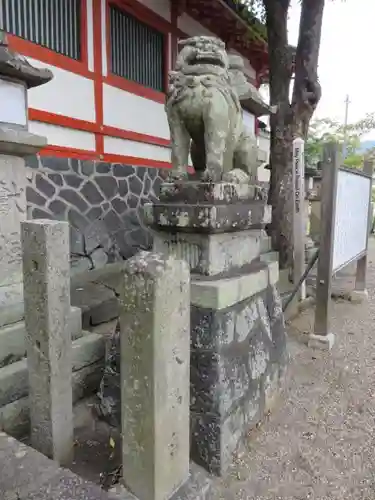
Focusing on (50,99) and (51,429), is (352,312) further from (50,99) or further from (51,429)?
(50,99)

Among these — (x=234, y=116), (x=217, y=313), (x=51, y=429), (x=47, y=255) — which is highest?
(x=234, y=116)

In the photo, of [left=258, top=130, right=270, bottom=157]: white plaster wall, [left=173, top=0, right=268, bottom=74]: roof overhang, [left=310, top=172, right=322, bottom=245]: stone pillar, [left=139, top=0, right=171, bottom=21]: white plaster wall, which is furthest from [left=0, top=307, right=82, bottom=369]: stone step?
[left=258, top=130, right=270, bottom=157]: white plaster wall

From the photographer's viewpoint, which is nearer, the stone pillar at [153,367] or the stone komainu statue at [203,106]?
the stone pillar at [153,367]

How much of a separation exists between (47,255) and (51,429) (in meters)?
0.80

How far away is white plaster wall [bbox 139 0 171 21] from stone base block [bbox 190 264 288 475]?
17.4ft

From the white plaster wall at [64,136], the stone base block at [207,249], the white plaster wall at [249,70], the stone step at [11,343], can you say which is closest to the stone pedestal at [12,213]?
the stone step at [11,343]

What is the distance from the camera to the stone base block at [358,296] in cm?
547

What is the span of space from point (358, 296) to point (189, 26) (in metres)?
5.41

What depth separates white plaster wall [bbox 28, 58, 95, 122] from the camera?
446 cm

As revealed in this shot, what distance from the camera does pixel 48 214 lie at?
189 inches

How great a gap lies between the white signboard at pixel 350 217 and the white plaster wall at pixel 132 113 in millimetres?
3213

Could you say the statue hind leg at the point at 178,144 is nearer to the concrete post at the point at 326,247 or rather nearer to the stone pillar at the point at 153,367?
the stone pillar at the point at 153,367

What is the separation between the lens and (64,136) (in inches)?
192

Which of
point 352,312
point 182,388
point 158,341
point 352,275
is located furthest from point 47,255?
point 352,275
